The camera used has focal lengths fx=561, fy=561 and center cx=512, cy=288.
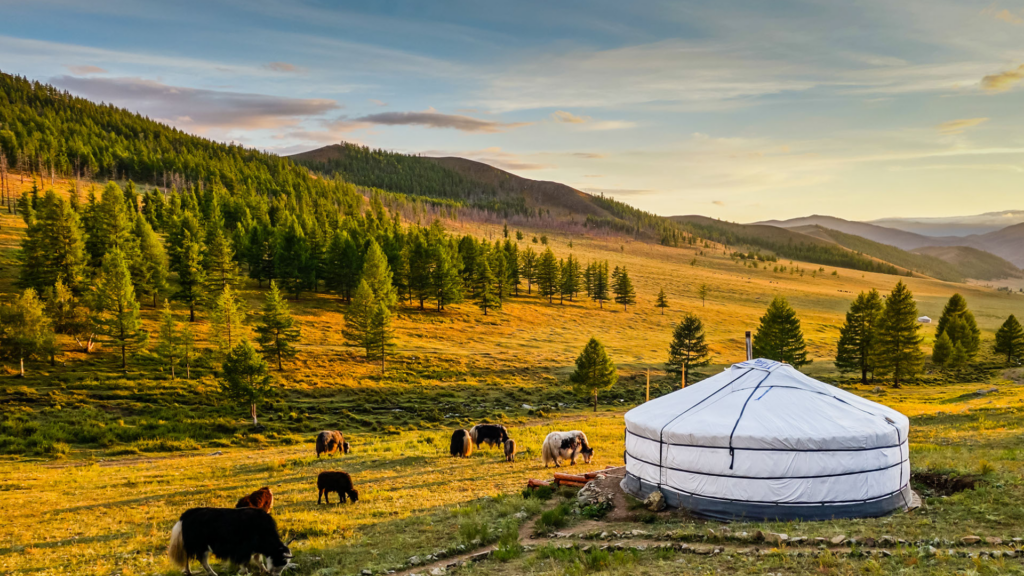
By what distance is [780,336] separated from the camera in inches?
1967

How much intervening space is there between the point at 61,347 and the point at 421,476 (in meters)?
40.6

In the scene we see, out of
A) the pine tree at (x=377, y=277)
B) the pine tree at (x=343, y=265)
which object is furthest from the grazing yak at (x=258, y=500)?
the pine tree at (x=343, y=265)

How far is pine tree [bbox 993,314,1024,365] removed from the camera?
58.8 m

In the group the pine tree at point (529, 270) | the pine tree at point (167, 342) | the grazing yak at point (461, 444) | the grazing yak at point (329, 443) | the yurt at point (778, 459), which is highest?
the pine tree at point (529, 270)

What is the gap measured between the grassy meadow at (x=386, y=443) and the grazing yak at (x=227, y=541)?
1.86ft

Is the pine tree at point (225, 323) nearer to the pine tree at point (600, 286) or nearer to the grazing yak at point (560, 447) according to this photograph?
the grazing yak at point (560, 447)

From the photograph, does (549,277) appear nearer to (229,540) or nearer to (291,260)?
(291,260)

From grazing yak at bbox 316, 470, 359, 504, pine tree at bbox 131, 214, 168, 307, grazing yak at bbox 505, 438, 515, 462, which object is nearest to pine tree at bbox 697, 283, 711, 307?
pine tree at bbox 131, 214, 168, 307

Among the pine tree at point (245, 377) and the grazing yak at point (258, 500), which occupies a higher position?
the grazing yak at point (258, 500)

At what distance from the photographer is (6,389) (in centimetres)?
3634

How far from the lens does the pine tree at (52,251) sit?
4810 cm

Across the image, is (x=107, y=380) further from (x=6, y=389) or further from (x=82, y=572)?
(x=82, y=572)

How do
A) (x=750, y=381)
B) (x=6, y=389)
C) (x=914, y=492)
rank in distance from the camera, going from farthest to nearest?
(x=6, y=389) → (x=750, y=381) → (x=914, y=492)

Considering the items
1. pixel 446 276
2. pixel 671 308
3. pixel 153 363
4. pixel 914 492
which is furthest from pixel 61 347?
pixel 671 308
